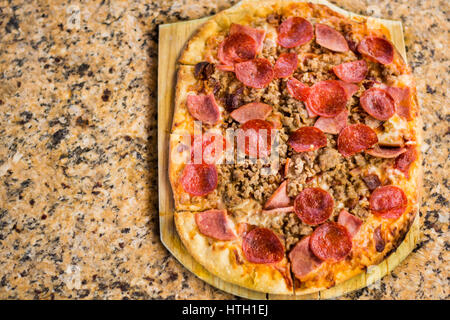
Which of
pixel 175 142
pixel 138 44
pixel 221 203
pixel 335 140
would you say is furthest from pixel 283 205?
pixel 138 44

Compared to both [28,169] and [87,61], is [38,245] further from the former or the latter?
[87,61]

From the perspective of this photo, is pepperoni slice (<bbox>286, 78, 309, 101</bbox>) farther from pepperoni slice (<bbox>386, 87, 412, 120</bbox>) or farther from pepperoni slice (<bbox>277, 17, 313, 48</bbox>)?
pepperoni slice (<bbox>386, 87, 412, 120</bbox>)

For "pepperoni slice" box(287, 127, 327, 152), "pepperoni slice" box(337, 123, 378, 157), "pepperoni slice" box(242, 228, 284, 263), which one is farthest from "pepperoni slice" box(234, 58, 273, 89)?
"pepperoni slice" box(242, 228, 284, 263)

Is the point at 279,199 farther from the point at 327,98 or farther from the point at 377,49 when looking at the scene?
the point at 377,49

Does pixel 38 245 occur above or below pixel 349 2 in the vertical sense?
below

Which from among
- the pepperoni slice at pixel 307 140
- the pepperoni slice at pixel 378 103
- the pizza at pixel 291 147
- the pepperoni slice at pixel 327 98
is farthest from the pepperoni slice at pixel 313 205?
the pepperoni slice at pixel 378 103

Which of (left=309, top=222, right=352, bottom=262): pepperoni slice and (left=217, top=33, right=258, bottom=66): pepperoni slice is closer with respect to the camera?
(left=309, top=222, right=352, bottom=262): pepperoni slice

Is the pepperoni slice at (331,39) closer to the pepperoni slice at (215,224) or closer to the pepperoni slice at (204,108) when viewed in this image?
the pepperoni slice at (204,108)
